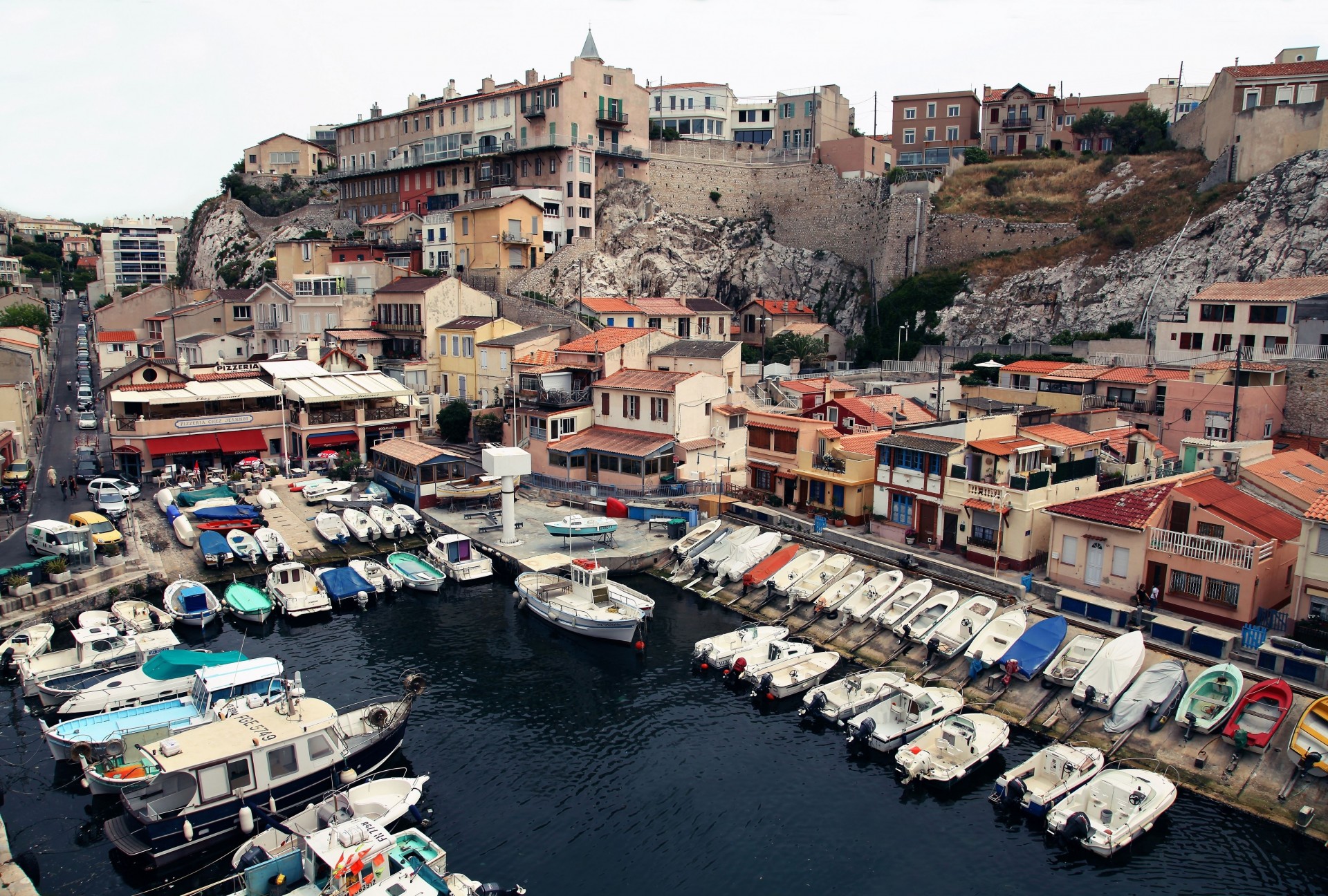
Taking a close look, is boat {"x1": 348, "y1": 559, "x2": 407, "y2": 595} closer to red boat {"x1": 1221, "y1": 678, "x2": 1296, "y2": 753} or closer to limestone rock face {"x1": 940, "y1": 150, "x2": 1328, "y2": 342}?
red boat {"x1": 1221, "y1": 678, "x2": 1296, "y2": 753}

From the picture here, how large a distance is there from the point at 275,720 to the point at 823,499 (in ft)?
79.5

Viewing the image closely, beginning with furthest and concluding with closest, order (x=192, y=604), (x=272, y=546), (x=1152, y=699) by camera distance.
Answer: (x=272, y=546)
(x=192, y=604)
(x=1152, y=699)

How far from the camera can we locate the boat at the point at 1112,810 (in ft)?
63.9

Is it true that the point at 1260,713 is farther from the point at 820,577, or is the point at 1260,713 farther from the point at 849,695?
the point at 820,577

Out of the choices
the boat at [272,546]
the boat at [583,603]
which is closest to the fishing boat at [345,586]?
the boat at [272,546]

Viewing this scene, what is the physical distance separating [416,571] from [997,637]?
73.9 ft

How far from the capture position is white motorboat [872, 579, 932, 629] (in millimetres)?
29562

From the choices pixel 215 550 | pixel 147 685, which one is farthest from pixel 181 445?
pixel 147 685

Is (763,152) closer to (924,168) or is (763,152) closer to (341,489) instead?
(924,168)

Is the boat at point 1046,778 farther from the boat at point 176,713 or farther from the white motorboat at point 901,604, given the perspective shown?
the boat at point 176,713

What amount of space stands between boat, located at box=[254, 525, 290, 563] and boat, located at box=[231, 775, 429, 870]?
18.3 metres

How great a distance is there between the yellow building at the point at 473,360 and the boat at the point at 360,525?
15279 mm

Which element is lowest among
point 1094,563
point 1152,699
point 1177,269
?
point 1152,699

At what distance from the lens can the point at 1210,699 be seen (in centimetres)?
2320
